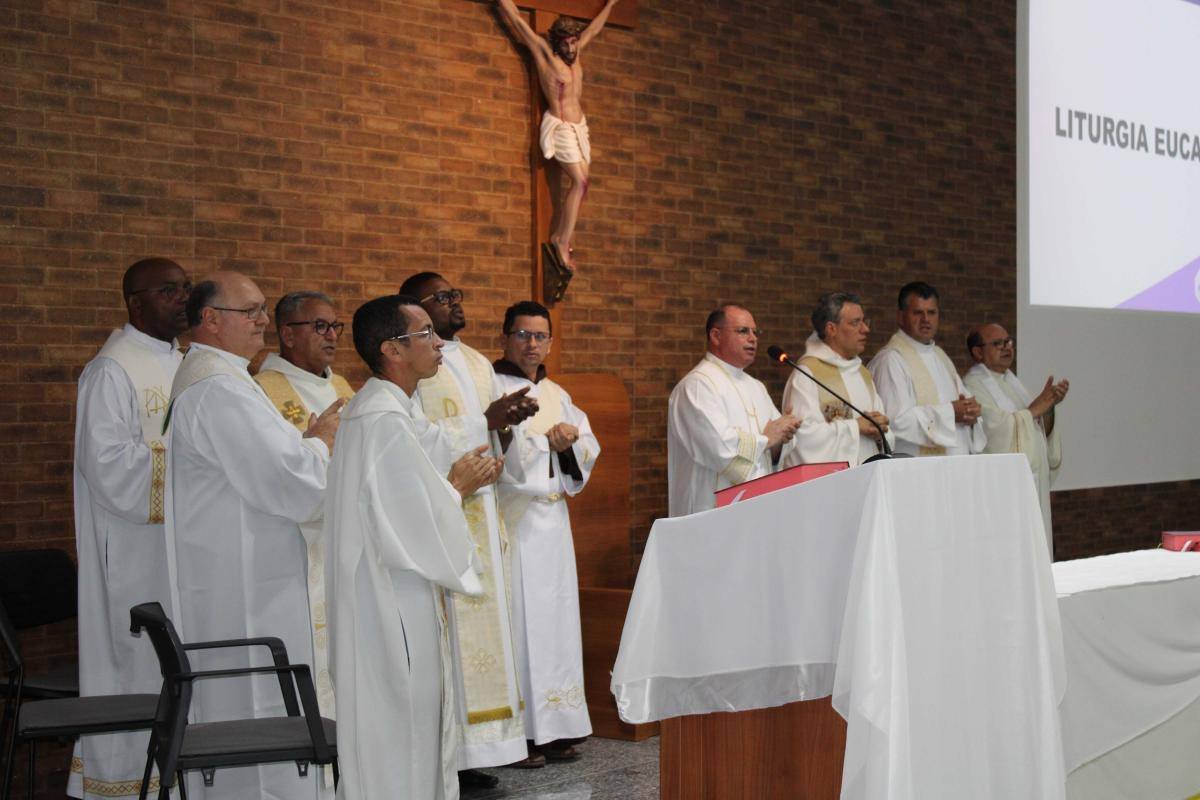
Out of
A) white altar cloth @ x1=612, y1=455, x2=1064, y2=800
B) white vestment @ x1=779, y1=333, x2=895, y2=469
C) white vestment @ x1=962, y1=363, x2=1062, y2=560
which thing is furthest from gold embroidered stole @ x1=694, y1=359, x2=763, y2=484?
white altar cloth @ x1=612, y1=455, x2=1064, y2=800

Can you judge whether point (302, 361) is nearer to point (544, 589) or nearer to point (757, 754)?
point (544, 589)

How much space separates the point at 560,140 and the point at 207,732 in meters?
3.90

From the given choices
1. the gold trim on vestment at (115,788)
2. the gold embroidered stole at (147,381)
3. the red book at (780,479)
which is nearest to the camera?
the red book at (780,479)

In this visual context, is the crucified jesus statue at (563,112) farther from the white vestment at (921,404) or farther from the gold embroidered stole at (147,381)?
the gold embroidered stole at (147,381)

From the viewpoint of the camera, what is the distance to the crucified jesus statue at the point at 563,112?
6.75 m

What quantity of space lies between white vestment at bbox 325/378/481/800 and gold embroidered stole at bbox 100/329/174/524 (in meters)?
1.34

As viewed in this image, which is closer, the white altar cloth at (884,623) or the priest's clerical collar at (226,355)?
the white altar cloth at (884,623)

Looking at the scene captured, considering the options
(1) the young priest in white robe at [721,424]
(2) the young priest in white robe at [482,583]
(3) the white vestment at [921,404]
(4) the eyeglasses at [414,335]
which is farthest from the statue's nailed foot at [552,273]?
(4) the eyeglasses at [414,335]

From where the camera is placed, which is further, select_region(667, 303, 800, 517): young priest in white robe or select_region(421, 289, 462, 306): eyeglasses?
select_region(667, 303, 800, 517): young priest in white robe

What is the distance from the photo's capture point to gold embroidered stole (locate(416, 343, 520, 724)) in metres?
5.10

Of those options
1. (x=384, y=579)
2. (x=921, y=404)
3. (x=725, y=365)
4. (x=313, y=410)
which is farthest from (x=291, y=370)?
(x=921, y=404)

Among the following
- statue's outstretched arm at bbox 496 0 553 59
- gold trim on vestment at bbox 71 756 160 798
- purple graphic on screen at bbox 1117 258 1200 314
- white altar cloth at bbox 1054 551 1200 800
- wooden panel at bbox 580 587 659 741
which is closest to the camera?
white altar cloth at bbox 1054 551 1200 800

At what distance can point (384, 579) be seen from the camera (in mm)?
3648

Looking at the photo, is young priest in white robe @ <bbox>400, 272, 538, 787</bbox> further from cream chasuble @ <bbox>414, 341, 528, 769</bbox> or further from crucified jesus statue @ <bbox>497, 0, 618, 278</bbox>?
crucified jesus statue @ <bbox>497, 0, 618, 278</bbox>
